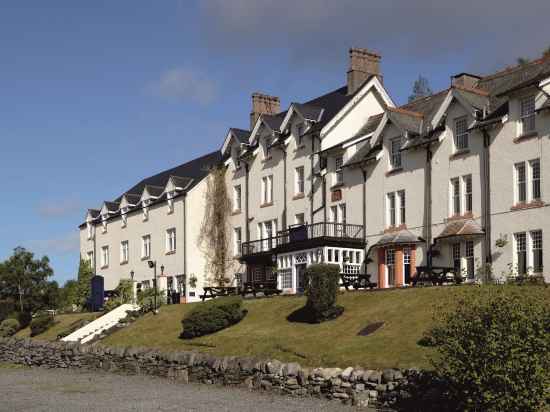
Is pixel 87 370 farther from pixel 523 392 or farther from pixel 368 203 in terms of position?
pixel 523 392

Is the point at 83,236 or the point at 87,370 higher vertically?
the point at 83,236

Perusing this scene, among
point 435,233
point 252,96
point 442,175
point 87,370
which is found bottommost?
point 87,370

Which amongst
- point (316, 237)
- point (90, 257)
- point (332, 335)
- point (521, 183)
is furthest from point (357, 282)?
point (90, 257)

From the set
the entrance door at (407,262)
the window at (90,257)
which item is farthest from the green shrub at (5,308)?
the entrance door at (407,262)

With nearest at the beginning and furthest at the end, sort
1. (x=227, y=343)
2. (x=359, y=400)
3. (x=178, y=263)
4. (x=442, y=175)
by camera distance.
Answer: (x=359, y=400) → (x=227, y=343) → (x=442, y=175) → (x=178, y=263)

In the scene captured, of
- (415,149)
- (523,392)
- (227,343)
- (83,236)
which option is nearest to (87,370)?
(227,343)

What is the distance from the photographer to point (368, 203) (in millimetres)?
47312

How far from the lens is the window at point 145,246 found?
223 ft

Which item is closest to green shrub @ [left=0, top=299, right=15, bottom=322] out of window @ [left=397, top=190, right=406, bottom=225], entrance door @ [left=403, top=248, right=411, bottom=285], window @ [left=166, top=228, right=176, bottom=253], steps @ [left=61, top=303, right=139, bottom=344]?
window @ [left=166, top=228, right=176, bottom=253]

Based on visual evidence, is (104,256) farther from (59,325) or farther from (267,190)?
Answer: (267,190)

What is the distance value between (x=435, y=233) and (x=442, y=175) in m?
3.04

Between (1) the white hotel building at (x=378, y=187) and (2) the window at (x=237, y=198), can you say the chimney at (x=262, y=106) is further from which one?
(2) the window at (x=237, y=198)

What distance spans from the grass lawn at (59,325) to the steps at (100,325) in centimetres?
214

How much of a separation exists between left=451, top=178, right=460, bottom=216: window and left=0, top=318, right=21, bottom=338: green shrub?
109 ft
